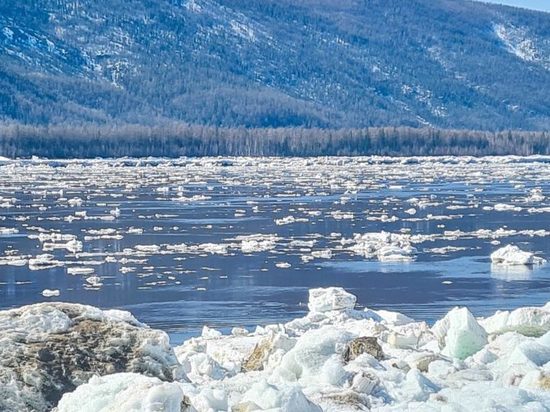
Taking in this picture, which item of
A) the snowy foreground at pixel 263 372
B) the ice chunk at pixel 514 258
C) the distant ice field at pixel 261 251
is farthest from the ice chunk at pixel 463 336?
the ice chunk at pixel 514 258

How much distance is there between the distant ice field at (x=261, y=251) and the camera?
21.6 metres

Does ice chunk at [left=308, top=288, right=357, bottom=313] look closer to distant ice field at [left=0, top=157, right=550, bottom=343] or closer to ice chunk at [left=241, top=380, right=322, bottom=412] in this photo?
distant ice field at [left=0, top=157, right=550, bottom=343]

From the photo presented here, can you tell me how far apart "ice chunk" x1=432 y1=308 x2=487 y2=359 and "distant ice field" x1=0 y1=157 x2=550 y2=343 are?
733 cm

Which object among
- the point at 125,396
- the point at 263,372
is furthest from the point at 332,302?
the point at 125,396

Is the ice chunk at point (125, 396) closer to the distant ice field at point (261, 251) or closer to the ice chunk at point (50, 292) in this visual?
the distant ice field at point (261, 251)

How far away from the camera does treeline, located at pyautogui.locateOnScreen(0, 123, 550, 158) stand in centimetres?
13625

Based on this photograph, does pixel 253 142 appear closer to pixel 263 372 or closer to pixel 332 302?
pixel 332 302

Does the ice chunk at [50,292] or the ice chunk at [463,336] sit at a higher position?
the ice chunk at [463,336]

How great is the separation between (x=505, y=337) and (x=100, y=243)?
2158 centimetres

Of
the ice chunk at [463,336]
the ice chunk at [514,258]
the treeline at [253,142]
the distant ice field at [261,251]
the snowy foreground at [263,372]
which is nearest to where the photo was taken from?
the snowy foreground at [263,372]

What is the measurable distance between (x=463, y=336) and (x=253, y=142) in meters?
137

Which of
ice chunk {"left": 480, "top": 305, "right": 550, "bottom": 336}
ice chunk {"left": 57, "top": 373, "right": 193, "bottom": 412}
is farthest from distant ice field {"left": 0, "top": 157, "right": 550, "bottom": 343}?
ice chunk {"left": 57, "top": 373, "right": 193, "bottom": 412}

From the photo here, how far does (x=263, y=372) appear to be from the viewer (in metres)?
9.85

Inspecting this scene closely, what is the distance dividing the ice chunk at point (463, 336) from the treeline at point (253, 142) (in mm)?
122175
